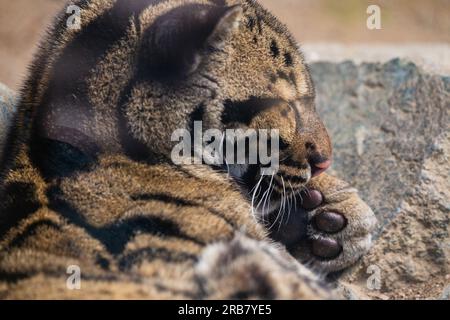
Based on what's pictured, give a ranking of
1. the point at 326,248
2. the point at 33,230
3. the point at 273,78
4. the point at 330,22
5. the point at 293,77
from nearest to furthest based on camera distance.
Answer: the point at 33,230, the point at 273,78, the point at 293,77, the point at 326,248, the point at 330,22

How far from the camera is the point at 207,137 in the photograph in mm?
3994

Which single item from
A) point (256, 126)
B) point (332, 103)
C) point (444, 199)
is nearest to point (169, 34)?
point (256, 126)

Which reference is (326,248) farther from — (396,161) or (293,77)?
(396,161)

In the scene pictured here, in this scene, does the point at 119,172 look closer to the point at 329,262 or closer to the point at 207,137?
the point at 207,137

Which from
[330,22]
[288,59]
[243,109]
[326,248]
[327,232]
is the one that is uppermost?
[330,22]

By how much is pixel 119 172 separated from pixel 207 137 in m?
0.55

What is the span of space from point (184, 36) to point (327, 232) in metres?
1.68

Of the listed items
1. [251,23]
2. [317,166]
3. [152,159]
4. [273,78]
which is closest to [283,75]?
[273,78]

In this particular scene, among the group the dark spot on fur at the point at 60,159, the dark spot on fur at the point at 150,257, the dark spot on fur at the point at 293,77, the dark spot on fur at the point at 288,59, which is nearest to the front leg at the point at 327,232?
the dark spot on fur at the point at 293,77

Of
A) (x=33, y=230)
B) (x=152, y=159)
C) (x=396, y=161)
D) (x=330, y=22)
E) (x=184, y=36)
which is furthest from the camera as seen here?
(x=330, y=22)

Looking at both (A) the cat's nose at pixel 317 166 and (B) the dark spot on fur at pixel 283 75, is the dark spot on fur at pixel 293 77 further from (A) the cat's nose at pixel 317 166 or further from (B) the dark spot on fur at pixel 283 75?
(A) the cat's nose at pixel 317 166

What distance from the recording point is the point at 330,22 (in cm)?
1384

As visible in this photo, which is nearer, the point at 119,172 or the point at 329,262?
the point at 119,172
